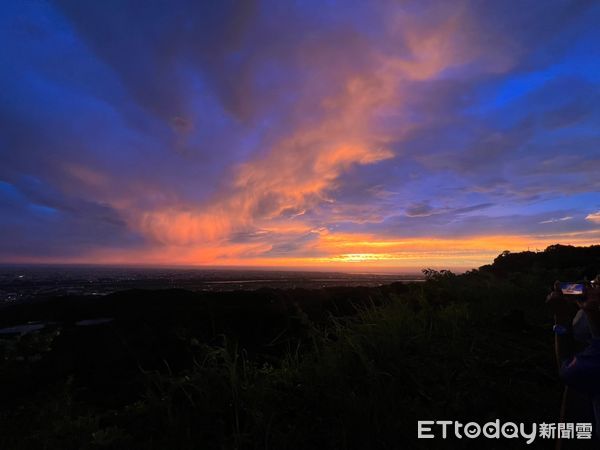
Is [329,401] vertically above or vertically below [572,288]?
below

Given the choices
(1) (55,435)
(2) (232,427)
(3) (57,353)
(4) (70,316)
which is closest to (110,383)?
(3) (57,353)

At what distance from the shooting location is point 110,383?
5320mm

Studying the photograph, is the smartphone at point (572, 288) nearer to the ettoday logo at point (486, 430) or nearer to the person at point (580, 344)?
the person at point (580, 344)

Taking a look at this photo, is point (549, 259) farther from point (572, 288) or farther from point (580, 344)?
point (572, 288)

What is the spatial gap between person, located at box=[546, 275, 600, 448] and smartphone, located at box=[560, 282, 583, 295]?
0.03 metres

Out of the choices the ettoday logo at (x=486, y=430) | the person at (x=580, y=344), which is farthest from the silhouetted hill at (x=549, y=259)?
the person at (x=580, y=344)

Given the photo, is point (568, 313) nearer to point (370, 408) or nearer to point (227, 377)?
point (370, 408)

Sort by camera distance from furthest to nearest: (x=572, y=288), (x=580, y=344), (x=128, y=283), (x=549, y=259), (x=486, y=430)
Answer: (x=128, y=283)
(x=549, y=259)
(x=486, y=430)
(x=580, y=344)
(x=572, y=288)

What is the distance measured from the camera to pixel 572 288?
2309 millimetres

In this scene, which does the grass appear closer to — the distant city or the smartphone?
the smartphone

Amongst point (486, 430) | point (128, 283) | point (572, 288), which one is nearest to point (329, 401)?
point (486, 430)

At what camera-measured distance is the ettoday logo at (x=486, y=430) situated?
9.85 feet

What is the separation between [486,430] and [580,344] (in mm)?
1171

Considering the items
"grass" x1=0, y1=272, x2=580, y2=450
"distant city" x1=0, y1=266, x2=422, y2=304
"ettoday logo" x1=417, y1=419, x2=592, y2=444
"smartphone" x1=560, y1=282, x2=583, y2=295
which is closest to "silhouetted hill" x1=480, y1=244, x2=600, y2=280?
"distant city" x1=0, y1=266, x2=422, y2=304
